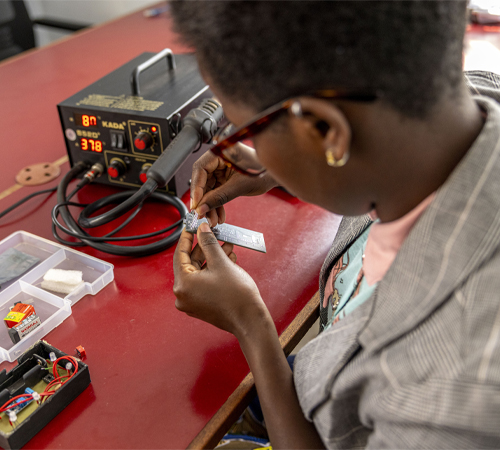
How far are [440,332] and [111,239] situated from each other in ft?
2.29

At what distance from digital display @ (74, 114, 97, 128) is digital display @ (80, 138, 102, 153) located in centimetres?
4

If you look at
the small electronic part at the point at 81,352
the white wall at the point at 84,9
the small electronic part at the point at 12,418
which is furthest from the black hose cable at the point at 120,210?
the white wall at the point at 84,9

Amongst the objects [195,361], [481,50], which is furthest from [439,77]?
[481,50]

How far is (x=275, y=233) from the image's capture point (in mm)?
1046

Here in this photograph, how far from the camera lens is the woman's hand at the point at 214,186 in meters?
0.94

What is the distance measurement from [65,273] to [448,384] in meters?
0.70

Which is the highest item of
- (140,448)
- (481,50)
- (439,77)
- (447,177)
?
(439,77)

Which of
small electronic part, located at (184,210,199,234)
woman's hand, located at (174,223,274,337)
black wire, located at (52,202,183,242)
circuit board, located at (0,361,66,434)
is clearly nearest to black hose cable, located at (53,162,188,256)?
black wire, located at (52,202,183,242)

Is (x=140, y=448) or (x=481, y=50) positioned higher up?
(x=481, y=50)

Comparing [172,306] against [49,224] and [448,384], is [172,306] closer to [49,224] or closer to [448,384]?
[49,224]

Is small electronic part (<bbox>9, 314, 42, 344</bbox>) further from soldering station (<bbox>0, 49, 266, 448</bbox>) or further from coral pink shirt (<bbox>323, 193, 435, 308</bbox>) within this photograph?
coral pink shirt (<bbox>323, 193, 435, 308</bbox>)

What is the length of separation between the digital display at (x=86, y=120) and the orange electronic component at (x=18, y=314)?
18.4 inches

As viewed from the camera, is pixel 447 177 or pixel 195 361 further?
pixel 195 361

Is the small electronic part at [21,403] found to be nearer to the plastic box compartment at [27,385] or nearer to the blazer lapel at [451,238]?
the plastic box compartment at [27,385]
